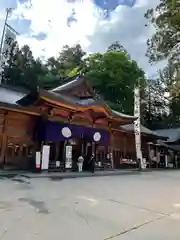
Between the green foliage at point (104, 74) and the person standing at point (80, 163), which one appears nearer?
the person standing at point (80, 163)

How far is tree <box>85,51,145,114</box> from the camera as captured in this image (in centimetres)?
3388

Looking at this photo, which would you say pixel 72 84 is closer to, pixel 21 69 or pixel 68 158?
pixel 68 158

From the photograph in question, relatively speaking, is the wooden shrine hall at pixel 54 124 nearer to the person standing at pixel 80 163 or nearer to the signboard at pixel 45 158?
the signboard at pixel 45 158

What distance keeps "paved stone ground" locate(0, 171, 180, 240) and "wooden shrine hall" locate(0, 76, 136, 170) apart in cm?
461

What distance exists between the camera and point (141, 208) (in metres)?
6.59

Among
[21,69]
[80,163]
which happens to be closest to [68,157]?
[80,163]

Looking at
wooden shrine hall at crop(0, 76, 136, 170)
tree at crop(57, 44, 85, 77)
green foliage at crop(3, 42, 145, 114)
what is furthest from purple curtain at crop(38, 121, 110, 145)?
tree at crop(57, 44, 85, 77)

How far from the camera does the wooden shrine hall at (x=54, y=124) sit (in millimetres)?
12633

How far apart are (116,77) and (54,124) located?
20850 millimetres

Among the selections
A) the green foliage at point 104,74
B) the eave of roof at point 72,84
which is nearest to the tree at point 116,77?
the green foliage at point 104,74

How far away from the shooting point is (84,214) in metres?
5.59

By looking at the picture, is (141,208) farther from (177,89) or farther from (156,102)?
(156,102)

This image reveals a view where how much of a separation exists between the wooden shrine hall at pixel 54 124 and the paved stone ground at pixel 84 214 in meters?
4.61

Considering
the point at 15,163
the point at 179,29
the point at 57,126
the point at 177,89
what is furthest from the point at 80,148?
the point at 179,29
